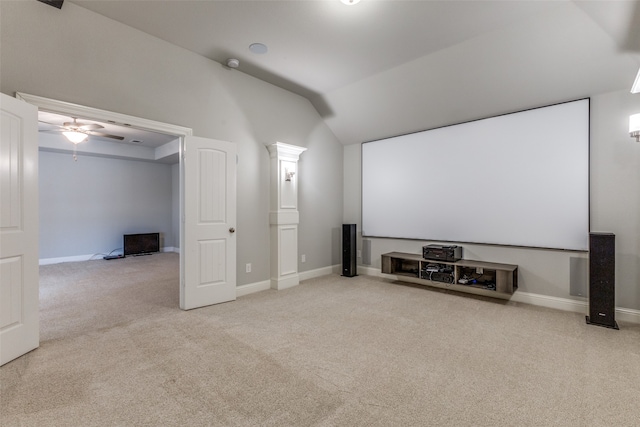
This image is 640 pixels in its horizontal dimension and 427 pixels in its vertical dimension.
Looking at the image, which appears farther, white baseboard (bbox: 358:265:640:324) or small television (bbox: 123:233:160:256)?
small television (bbox: 123:233:160:256)

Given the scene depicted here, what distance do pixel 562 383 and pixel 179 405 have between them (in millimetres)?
2459

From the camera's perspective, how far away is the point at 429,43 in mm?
3393

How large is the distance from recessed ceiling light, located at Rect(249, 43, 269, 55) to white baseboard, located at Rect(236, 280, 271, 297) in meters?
3.03

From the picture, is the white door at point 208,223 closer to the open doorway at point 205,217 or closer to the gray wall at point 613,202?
the open doorway at point 205,217

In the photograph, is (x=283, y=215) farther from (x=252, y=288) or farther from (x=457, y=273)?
(x=457, y=273)

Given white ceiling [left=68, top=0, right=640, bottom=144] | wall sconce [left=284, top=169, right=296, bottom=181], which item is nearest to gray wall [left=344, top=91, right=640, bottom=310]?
white ceiling [left=68, top=0, right=640, bottom=144]

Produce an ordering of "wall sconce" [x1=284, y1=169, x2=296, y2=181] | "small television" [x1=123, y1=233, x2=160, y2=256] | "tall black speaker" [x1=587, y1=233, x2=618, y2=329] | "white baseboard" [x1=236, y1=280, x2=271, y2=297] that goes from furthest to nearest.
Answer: "small television" [x1=123, y1=233, x2=160, y2=256]
"wall sconce" [x1=284, y1=169, x2=296, y2=181]
"white baseboard" [x1=236, y1=280, x2=271, y2=297]
"tall black speaker" [x1=587, y1=233, x2=618, y2=329]

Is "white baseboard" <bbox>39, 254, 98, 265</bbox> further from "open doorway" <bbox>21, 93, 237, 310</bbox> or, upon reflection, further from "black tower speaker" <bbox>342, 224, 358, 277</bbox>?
"black tower speaker" <bbox>342, 224, 358, 277</bbox>

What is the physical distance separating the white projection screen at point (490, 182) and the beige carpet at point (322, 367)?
1.05 metres

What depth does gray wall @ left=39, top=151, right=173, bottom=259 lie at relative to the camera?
6879 mm

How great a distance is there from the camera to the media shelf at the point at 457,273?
3635 mm

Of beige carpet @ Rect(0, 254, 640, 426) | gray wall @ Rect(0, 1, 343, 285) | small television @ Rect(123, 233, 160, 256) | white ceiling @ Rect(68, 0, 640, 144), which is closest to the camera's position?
beige carpet @ Rect(0, 254, 640, 426)

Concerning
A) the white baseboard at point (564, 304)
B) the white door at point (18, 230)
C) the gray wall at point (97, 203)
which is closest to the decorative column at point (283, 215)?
the white door at point (18, 230)

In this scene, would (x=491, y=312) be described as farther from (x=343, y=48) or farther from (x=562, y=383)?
(x=343, y=48)
